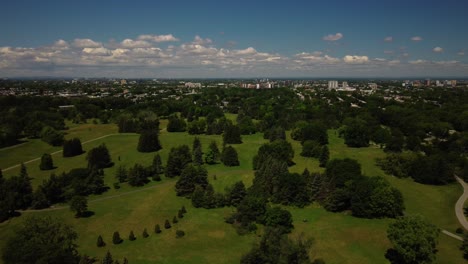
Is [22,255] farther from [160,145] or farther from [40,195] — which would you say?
[160,145]

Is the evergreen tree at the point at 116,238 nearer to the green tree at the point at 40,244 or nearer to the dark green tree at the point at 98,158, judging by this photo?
the green tree at the point at 40,244

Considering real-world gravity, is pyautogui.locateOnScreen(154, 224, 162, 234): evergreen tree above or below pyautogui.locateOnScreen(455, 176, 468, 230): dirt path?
below

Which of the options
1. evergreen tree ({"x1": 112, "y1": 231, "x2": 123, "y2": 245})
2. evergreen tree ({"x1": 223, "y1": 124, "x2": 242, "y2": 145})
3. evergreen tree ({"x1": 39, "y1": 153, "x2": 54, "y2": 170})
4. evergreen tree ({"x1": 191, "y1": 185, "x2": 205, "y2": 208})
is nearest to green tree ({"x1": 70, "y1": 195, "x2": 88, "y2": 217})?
evergreen tree ({"x1": 112, "y1": 231, "x2": 123, "y2": 245})

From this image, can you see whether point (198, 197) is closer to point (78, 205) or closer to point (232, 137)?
point (78, 205)

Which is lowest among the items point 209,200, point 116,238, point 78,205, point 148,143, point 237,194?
point 116,238

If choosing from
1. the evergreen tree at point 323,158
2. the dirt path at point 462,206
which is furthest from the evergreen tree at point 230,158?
the dirt path at point 462,206

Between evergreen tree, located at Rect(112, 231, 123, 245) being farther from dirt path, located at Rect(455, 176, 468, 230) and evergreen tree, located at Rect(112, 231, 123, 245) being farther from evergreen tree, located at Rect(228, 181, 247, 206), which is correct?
dirt path, located at Rect(455, 176, 468, 230)

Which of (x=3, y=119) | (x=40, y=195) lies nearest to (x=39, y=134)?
(x=3, y=119)

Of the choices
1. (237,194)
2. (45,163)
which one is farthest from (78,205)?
(45,163)
